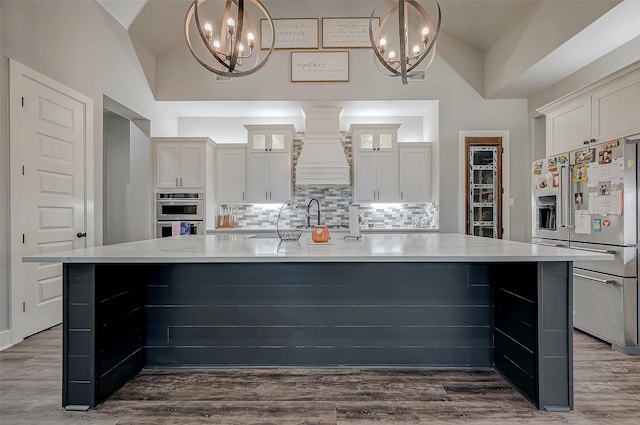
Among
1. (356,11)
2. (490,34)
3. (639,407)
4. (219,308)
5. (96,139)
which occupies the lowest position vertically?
(639,407)

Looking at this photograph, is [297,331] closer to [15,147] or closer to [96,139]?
[15,147]

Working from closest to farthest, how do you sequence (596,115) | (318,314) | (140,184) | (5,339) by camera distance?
(318,314) → (5,339) → (596,115) → (140,184)

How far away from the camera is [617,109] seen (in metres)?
2.96

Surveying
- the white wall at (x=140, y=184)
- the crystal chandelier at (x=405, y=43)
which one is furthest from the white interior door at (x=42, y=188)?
the crystal chandelier at (x=405, y=43)

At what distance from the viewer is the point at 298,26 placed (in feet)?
17.3

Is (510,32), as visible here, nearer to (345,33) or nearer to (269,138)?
(345,33)

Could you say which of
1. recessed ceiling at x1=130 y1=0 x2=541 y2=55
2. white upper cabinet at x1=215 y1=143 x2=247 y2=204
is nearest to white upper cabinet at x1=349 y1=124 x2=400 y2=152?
recessed ceiling at x1=130 y1=0 x2=541 y2=55

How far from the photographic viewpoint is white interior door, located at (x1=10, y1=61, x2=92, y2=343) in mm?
3055

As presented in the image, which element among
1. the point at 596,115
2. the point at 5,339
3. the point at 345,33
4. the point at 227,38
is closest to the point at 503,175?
the point at 596,115

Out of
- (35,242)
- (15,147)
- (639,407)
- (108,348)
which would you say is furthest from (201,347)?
(639,407)

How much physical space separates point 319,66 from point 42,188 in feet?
12.4

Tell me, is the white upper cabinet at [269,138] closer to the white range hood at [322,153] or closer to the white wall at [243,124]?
the white range hood at [322,153]

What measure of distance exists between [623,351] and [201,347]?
3.23m

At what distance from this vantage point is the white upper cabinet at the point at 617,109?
279 centimetres
